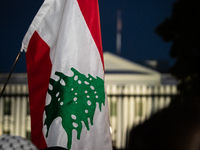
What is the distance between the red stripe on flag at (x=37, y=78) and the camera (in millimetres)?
1646

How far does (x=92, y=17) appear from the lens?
5.65 ft

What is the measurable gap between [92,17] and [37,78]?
22.5 inches

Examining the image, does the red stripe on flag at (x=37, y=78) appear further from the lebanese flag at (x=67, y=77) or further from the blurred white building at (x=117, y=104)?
the blurred white building at (x=117, y=104)

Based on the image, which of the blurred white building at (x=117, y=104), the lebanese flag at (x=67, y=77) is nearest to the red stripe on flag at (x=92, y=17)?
the lebanese flag at (x=67, y=77)

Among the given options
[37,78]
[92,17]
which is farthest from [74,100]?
[92,17]

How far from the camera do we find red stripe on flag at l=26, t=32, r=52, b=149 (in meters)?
1.65

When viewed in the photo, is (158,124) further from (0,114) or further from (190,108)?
(0,114)

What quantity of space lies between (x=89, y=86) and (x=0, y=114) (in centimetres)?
360

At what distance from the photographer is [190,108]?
482 millimetres

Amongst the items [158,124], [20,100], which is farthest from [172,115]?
[20,100]

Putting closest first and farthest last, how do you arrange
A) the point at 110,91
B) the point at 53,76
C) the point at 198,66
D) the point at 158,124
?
the point at 158,124 → the point at 53,76 → the point at 110,91 → the point at 198,66

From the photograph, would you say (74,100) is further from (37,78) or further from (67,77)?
(37,78)

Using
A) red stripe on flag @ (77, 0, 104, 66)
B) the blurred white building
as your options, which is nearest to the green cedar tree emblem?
red stripe on flag @ (77, 0, 104, 66)

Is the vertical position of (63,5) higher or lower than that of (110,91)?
higher
